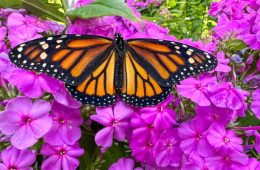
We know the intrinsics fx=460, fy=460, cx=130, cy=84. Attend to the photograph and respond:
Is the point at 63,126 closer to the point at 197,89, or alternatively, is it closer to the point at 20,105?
the point at 20,105

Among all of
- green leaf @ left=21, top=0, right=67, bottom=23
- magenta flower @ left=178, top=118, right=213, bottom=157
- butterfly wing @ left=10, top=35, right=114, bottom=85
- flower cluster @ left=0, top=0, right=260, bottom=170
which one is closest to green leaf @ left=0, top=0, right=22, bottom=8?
green leaf @ left=21, top=0, right=67, bottom=23

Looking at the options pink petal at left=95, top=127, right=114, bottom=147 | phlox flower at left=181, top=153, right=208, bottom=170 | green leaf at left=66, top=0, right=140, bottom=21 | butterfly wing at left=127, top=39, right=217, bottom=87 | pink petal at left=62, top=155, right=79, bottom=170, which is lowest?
phlox flower at left=181, top=153, right=208, bottom=170

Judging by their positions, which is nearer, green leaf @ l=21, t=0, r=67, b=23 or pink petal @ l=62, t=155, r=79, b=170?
pink petal @ l=62, t=155, r=79, b=170

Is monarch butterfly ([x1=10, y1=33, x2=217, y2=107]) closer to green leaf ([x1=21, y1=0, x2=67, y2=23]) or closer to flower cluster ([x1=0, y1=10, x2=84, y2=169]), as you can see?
flower cluster ([x1=0, y1=10, x2=84, y2=169])

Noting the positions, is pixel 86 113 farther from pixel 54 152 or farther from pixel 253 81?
pixel 253 81

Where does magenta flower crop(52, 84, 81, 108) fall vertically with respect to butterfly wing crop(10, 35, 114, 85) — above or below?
below

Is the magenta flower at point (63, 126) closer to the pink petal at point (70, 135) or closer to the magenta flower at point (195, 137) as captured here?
the pink petal at point (70, 135)

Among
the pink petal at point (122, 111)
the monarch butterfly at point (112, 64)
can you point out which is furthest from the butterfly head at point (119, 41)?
the pink petal at point (122, 111)
